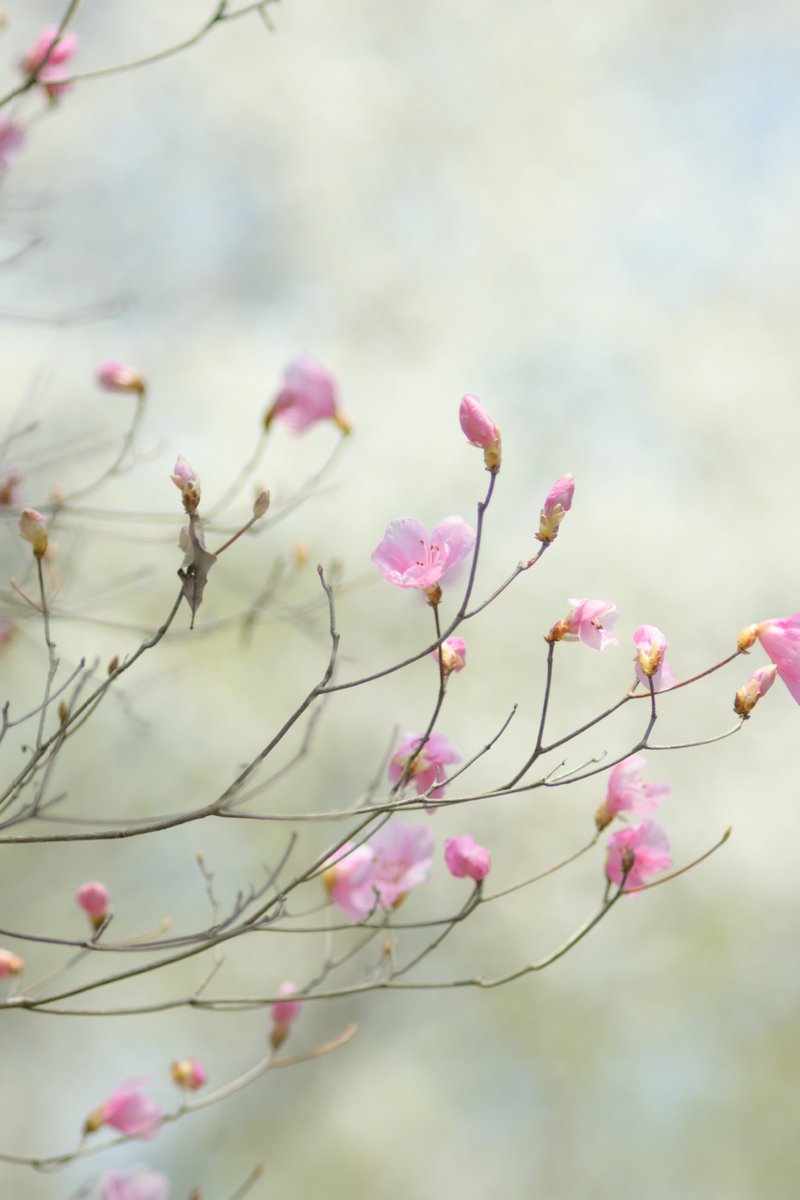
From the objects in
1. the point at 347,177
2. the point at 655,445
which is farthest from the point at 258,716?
the point at 347,177

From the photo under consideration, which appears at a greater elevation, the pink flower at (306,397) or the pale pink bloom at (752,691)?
the pale pink bloom at (752,691)

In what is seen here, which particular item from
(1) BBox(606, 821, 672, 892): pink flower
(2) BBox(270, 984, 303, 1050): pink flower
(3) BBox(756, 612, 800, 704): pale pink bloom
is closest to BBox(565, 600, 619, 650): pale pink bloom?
(3) BBox(756, 612, 800, 704): pale pink bloom

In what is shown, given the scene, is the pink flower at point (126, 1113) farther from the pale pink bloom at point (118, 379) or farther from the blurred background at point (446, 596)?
the blurred background at point (446, 596)

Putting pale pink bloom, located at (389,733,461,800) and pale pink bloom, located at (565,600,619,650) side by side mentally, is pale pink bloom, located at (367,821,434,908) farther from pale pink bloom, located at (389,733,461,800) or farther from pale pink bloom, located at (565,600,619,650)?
pale pink bloom, located at (565,600,619,650)

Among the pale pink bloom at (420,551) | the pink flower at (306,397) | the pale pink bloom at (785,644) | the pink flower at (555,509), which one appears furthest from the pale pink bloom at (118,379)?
the pale pink bloom at (785,644)

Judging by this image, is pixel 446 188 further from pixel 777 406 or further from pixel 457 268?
pixel 777 406

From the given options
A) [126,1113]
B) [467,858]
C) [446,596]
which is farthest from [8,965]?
[446,596]
